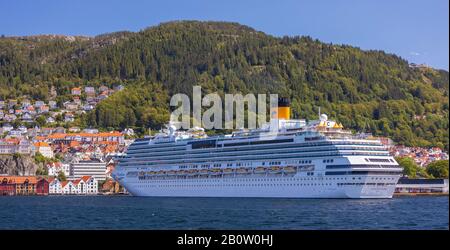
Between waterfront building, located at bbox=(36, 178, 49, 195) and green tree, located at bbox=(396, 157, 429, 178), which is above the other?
green tree, located at bbox=(396, 157, 429, 178)

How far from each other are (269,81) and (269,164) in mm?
105648

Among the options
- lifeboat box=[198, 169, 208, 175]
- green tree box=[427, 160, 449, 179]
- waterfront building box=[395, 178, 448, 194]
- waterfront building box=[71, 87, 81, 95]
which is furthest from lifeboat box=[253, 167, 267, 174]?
waterfront building box=[71, 87, 81, 95]

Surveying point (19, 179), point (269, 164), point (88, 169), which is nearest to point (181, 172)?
point (269, 164)

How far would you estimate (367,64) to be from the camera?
189 metres

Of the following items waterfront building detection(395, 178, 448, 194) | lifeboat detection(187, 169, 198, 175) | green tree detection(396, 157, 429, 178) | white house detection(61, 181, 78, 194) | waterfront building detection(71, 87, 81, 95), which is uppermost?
waterfront building detection(71, 87, 81, 95)

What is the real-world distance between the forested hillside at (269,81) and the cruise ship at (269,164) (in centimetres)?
6549

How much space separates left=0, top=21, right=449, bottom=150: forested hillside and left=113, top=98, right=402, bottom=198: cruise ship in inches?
2578

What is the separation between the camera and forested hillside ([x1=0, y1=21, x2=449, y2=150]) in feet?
529

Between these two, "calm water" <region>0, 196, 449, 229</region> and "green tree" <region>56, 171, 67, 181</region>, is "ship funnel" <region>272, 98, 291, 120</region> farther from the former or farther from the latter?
"green tree" <region>56, 171, 67, 181</region>

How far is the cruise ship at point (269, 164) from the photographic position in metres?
66.1

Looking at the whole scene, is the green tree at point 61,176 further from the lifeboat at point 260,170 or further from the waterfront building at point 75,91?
the lifeboat at point 260,170

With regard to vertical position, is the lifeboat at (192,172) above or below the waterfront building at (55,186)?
above

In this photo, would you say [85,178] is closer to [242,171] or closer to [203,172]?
[203,172]

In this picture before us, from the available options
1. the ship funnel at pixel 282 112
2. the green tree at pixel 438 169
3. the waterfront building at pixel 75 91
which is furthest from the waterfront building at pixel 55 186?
the waterfront building at pixel 75 91
